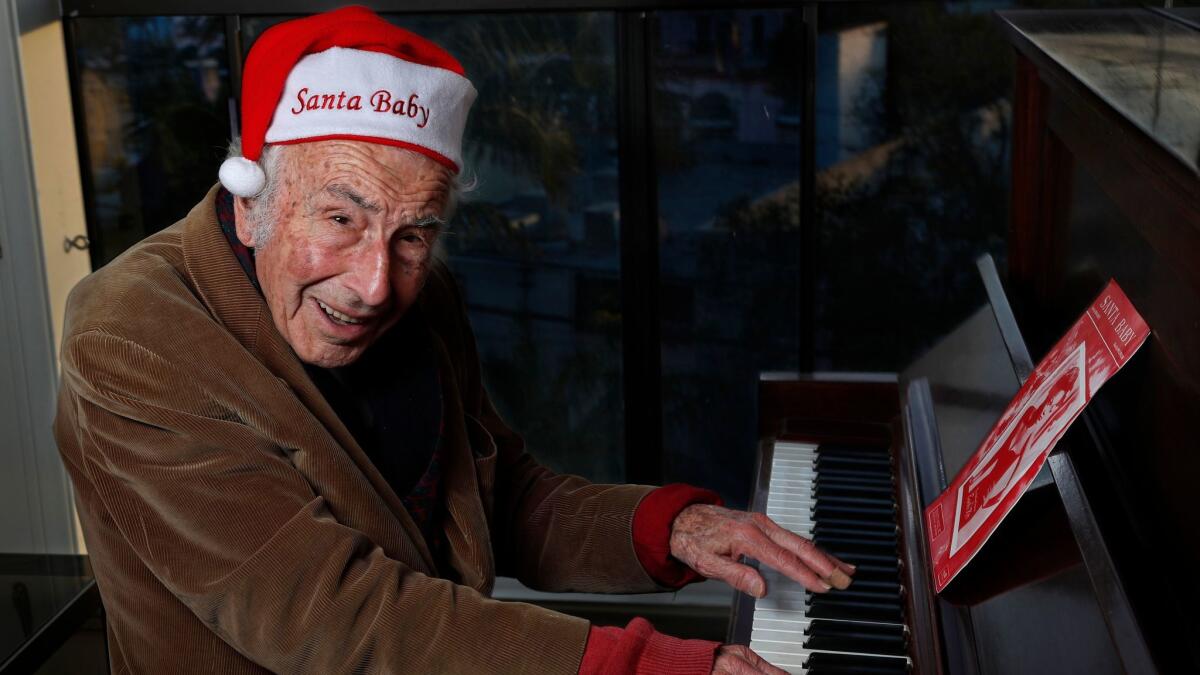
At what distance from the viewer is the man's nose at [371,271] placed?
151cm

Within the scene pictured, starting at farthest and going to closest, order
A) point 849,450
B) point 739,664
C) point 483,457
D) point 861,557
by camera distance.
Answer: point 849,450, point 483,457, point 861,557, point 739,664

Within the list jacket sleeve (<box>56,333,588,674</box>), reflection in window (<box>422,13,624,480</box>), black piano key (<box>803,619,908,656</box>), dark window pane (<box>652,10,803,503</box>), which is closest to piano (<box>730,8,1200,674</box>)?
black piano key (<box>803,619,908,656</box>)

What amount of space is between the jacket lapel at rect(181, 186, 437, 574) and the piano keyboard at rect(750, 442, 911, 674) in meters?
0.52

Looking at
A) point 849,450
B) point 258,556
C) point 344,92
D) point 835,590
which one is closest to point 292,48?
point 344,92

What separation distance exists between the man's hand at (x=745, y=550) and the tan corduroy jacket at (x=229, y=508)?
1.01 feet

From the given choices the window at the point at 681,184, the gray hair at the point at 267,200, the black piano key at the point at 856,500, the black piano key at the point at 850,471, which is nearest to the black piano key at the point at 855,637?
the black piano key at the point at 856,500

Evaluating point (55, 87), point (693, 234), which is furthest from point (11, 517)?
point (693, 234)

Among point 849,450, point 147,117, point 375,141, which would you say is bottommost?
point 849,450

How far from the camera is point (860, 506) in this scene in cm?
185

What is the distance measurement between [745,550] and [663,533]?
0.58 feet

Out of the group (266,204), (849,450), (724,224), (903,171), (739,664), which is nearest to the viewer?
(739,664)

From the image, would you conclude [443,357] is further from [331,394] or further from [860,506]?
[860,506]

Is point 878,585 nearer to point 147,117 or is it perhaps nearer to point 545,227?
point 545,227

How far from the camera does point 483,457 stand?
71.4 inches
